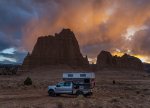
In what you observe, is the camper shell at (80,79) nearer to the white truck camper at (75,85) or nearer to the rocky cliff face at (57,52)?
the white truck camper at (75,85)

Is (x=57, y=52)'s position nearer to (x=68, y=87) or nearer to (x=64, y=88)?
(x=64, y=88)

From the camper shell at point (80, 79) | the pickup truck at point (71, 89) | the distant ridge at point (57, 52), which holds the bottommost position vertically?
the pickup truck at point (71, 89)

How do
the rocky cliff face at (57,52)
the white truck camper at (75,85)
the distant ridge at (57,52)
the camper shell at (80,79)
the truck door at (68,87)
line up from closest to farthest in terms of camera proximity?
the truck door at (68,87)
the white truck camper at (75,85)
the camper shell at (80,79)
the distant ridge at (57,52)
the rocky cliff face at (57,52)

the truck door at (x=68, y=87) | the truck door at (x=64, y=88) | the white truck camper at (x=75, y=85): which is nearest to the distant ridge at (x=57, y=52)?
the white truck camper at (x=75, y=85)

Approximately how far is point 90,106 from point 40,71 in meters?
128

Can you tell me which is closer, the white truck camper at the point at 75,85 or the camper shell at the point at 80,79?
the white truck camper at the point at 75,85

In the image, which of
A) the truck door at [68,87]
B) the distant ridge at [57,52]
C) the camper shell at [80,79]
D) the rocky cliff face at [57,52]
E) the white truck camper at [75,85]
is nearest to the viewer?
the truck door at [68,87]

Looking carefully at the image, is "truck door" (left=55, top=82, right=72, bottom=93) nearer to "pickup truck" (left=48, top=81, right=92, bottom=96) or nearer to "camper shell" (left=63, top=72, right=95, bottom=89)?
"pickup truck" (left=48, top=81, right=92, bottom=96)

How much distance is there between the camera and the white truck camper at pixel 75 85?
118 ft

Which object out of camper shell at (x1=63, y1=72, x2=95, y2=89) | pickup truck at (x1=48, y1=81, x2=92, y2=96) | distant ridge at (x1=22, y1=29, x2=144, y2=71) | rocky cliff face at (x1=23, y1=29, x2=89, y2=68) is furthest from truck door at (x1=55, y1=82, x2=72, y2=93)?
rocky cliff face at (x1=23, y1=29, x2=89, y2=68)

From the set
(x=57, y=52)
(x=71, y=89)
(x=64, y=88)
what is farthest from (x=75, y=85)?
(x=57, y=52)

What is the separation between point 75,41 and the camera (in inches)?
7047

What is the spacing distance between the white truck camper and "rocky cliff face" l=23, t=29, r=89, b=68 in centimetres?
12899

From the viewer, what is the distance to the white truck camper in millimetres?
36000
